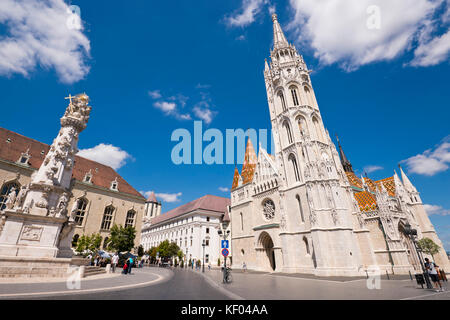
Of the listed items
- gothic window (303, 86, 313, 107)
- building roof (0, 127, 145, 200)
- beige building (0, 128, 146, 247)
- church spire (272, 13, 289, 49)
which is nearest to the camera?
beige building (0, 128, 146, 247)

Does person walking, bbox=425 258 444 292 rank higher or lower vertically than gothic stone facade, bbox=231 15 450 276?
lower

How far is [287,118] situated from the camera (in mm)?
30234

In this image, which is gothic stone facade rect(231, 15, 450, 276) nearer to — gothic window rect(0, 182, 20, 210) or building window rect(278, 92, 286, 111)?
building window rect(278, 92, 286, 111)

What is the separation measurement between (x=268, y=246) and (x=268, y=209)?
5318mm

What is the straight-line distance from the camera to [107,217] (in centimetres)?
3272

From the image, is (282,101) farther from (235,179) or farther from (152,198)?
(152,198)

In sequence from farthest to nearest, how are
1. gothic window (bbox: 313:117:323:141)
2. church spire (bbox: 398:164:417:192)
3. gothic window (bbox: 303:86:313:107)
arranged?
church spire (bbox: 398:164:417:192) < gothic window (bbox: 303:86:313:107) < gothic window (bbox: 313:117:323:141)

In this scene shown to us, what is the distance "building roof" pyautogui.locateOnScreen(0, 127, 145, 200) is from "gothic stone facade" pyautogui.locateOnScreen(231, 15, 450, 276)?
72.2 feet

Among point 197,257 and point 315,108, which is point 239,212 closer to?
point 197,257

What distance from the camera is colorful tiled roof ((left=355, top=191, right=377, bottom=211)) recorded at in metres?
23.8

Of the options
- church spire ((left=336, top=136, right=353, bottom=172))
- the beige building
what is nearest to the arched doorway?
the beige building

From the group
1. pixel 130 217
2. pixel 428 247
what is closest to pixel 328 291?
pixel 428 247

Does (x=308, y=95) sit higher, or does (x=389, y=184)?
(x=308, y=95)

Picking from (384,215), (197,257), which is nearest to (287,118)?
(384,215)
